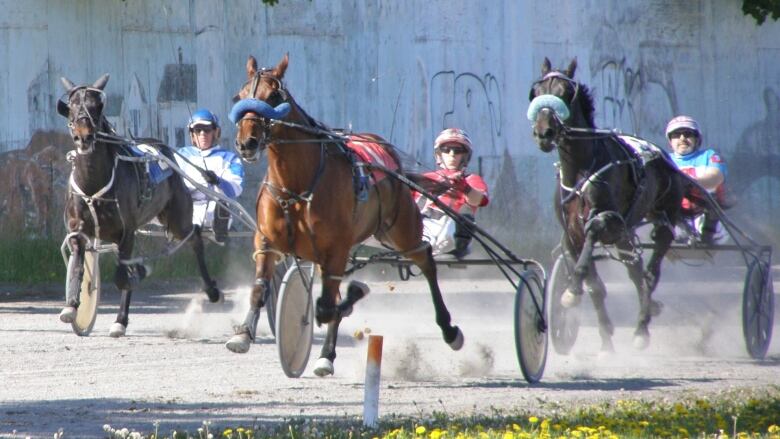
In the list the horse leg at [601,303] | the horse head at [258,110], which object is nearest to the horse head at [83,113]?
the horse head at [258,110]

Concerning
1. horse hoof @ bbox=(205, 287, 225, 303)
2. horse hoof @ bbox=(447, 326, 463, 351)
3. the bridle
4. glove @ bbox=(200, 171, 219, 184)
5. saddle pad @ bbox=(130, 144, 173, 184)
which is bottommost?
horse hoof @ bbox=(205, 287, 225, 303)

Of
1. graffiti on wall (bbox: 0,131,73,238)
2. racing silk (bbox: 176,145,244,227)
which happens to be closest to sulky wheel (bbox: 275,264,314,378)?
racing silk (bbox: 176,145,244,227)

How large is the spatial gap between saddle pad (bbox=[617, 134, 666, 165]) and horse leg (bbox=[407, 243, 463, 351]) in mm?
2097

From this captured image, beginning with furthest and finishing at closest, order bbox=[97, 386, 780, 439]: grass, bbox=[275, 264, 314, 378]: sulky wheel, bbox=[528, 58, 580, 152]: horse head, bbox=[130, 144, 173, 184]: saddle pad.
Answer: bbox=[130, 144, 173, 184]: saddle pad
bbox=[528, 58, 580, 152]: horse head
bbox=[275, 264, 314, 378]: sulky wheel
bbox=[97, 386, 780, 439]: grass

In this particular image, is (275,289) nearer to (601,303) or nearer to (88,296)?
(88,296)

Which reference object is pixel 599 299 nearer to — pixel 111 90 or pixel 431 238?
pixel 431 238

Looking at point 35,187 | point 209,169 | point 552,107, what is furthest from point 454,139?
point 35,187

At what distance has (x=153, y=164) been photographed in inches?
504

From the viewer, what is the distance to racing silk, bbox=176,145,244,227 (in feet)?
44.2

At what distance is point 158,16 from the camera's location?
63.1 ft

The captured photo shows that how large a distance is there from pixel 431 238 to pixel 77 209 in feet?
9.68

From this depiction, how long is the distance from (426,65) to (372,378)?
14.7 metres

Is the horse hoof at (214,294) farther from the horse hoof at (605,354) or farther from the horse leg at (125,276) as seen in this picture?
the horse hoof at (605,354)

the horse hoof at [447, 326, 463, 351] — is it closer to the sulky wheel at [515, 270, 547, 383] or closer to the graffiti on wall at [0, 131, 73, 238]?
the sulky wheel at [515, 270, 547, 383]
